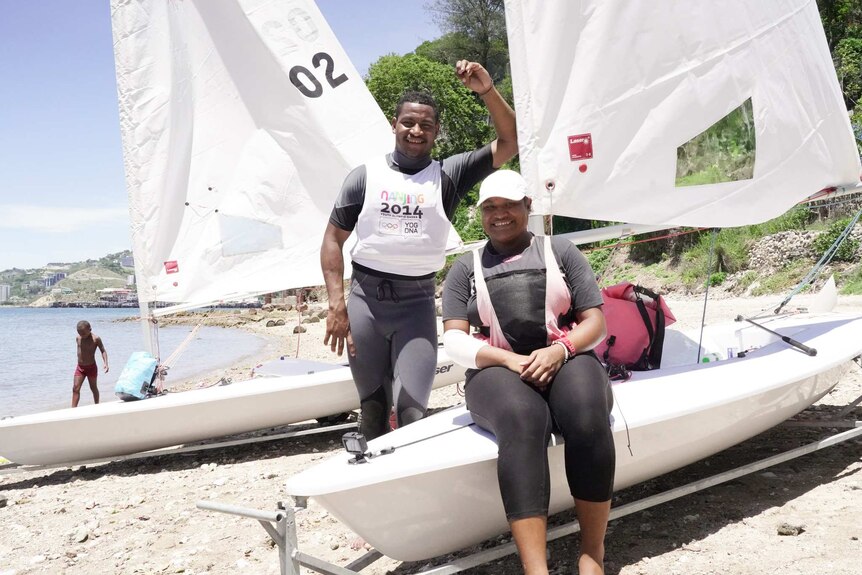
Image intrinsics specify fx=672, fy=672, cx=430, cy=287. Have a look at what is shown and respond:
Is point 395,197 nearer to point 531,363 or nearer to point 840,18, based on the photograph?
point 531,363

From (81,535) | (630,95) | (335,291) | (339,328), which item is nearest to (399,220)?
(335,291)

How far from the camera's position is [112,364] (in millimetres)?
19984

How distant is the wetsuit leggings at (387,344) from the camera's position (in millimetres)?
2859

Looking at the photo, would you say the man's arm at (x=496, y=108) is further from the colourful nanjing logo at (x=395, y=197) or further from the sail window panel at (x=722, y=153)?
the sail window panel at (x=722, y=153)

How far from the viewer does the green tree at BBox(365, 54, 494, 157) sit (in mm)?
29172

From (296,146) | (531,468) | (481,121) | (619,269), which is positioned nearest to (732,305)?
(619,269)

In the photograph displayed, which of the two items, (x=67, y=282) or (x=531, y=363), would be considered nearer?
(x=531, y=363)

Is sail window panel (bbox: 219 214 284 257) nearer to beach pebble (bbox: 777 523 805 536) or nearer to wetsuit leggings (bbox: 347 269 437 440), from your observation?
wetsuit leggings (bbox: 347 269 437 440)

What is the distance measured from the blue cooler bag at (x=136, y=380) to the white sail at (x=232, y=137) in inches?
26.4

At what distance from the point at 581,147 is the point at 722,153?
0.74 m

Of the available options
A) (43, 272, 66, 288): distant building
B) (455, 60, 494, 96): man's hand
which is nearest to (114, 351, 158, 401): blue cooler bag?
(455, 60, 494, 96): man's hand

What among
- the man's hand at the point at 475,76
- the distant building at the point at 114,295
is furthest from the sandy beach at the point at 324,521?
the distant building at the point at 114,295

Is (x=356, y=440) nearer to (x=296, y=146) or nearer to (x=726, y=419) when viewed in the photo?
(x=726, y=419)

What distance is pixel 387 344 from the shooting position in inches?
115
